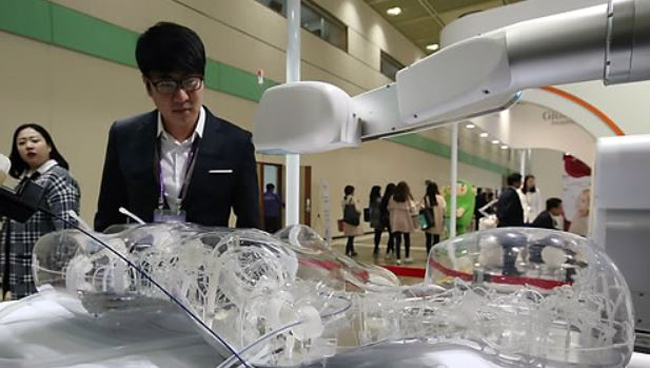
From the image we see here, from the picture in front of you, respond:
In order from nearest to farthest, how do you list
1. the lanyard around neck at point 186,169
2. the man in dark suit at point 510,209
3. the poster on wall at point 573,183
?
the lanyard around neck at point 186,169, the man in dark suit at point 510,209, the poster on wall at point 573,183

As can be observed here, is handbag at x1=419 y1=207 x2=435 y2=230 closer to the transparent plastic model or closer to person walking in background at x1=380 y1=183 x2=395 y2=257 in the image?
person walking in background at x1=380 y1=183 x2=395 y2=257

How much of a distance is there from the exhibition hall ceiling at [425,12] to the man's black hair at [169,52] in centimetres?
673

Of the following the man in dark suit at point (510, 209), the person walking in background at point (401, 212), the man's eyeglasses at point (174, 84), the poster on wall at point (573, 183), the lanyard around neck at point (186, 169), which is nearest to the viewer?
the man's eyeglasses at point (174, 84)

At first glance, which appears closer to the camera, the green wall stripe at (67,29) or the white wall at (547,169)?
the green wall stripe at (67,29)

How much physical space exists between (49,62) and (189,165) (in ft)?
10.9

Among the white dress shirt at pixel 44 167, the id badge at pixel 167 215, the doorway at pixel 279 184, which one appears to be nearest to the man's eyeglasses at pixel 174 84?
the id badge at pixel 167 215

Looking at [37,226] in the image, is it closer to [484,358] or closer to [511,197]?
[484,358]

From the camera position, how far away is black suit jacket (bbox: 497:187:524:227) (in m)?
4.25

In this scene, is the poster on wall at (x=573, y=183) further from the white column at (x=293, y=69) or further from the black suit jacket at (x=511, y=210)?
the white column at (x=293, y=69)

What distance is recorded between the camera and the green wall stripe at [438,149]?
1062 centimetres

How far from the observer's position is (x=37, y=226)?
175cm

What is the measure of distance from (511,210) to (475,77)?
4275 millimetres

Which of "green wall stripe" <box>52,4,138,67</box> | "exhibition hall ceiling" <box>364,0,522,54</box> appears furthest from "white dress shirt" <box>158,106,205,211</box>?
"exhibition hall ceiling" <box>364,0,522,54</box>

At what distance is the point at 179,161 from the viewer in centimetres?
112
